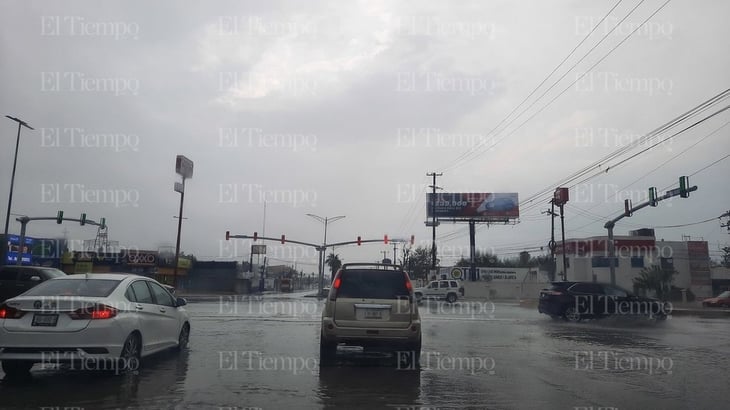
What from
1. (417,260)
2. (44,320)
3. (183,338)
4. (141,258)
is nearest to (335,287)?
(183,338)

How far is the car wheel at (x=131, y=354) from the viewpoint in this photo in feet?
25.4

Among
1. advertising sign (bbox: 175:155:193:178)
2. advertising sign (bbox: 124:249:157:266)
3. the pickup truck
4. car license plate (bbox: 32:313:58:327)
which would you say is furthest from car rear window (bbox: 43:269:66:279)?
advertising sign (bbox: 124:249:157:266)

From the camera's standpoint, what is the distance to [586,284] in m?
22.6

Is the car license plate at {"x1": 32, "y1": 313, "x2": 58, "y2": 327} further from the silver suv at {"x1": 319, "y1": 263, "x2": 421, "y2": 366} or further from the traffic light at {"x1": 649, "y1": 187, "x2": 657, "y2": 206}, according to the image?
the traffic light at {"x1": 649, "y1": 187, "x2": 657, "y2": 206}

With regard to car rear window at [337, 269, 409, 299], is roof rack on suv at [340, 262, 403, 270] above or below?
above

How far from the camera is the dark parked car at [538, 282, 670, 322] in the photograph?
2198cm

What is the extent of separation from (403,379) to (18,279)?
42.5ft

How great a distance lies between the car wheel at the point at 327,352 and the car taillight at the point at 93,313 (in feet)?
11.3

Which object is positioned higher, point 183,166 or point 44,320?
point 183,166

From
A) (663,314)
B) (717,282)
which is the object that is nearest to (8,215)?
(663,314)

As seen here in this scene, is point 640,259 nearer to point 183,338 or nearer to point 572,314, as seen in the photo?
point 572,314

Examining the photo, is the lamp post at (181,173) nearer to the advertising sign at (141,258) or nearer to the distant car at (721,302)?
the distant car at (721,302)

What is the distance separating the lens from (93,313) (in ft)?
24.3

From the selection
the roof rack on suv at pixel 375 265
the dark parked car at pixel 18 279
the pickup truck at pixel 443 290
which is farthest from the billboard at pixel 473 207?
the roof rack on suv at pixel 375 265
